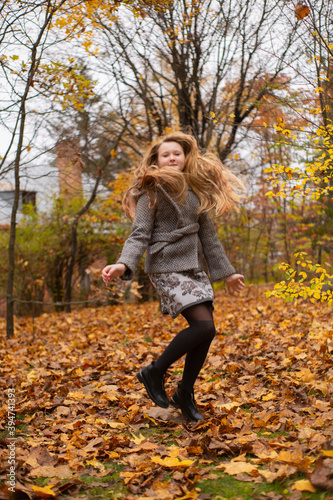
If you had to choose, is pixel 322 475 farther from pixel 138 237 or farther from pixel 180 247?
pixel 138 237

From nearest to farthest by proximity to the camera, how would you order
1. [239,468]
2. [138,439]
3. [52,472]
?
[239,468] → [52,472] → [138,439]

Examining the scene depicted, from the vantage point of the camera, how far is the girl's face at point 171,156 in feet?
10.4

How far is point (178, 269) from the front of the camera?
2822 millimetres

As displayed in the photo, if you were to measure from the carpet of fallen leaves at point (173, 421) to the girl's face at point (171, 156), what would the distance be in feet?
5.26

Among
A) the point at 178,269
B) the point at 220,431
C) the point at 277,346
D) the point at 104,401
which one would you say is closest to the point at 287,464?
the point at 220,431

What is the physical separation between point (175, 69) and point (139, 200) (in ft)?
19.4

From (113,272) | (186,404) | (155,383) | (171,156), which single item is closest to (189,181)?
(171,156)

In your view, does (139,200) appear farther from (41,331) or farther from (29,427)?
(41,331)

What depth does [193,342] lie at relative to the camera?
2771 mm

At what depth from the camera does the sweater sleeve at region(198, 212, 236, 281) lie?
3.09 metres

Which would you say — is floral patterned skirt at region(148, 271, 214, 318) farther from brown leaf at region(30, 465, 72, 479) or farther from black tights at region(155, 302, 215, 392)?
brown leaf at region(30, 465, 72, 479)

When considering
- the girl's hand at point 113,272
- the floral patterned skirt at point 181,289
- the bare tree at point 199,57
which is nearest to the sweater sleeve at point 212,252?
the floral patterned skirt at point 181,289

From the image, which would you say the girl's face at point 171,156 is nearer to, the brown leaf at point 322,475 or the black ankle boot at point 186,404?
the black ankle boot at point 186,404

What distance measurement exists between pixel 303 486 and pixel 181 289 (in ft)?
4.22
